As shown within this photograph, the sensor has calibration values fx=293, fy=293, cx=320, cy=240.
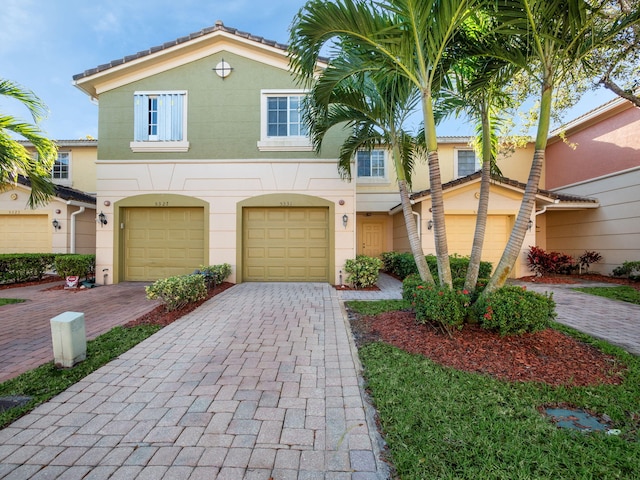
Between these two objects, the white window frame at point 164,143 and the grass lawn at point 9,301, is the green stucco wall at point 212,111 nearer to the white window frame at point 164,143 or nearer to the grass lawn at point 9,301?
the white window frame at point 164,143

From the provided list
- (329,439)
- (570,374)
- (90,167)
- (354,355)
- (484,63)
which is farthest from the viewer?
(90,167)

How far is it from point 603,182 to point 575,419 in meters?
13.1

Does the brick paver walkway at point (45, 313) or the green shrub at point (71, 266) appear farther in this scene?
the green shrub at point (71, 266)

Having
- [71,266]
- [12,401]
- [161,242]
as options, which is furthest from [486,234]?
[71,266]

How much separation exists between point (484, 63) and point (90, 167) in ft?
54.8

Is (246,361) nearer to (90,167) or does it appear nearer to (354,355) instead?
(354,355)

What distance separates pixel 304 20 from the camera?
414 centimetres

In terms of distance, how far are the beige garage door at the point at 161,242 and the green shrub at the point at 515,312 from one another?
334 inches

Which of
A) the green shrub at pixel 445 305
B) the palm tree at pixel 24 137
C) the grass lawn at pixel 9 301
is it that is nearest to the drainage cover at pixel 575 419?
the green shrub at pixel 445 305

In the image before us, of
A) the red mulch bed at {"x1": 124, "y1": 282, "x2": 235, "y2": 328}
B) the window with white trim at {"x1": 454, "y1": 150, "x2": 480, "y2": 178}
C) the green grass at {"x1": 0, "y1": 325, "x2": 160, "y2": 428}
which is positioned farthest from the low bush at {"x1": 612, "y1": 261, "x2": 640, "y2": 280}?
the green grass at {"x1": 0, "y1": 325, "x2": 160, "y2": 428}

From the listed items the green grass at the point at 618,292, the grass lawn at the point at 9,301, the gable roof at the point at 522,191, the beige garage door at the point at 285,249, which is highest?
the gable roof at the point at 522,191

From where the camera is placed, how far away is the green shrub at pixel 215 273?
8.09 m

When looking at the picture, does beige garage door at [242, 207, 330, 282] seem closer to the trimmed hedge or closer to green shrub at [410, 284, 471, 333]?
the trimmed hedge

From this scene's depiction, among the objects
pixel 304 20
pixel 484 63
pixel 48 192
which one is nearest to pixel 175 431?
pixel 304 20
